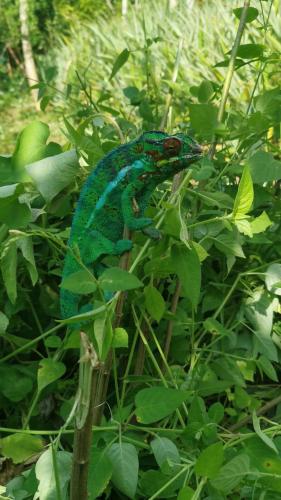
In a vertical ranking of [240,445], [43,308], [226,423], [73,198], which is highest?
[73,198]

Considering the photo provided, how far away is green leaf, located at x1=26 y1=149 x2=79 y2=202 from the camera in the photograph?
3.02ft

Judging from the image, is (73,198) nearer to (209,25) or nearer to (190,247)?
(190,247)

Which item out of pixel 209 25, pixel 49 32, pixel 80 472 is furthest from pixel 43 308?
pixel 49 32

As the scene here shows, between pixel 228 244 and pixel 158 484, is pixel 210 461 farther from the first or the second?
pixel 228 244

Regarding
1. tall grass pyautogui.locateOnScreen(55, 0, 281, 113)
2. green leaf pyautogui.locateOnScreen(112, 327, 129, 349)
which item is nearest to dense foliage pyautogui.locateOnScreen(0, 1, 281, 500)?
green leaf pyautogui.locateOnScreen(112, 327, 129, 349)

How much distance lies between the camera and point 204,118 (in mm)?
1030

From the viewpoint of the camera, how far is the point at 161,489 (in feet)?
2.37

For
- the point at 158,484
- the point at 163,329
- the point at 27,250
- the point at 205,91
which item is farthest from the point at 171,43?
the point at 158,484

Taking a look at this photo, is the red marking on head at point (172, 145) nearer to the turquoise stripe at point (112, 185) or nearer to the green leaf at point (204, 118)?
the turquoise stripe at point (112, 185)

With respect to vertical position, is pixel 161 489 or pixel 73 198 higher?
pixel 73 198

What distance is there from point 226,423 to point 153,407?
0.40 meters

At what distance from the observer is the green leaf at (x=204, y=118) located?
39.9 inches

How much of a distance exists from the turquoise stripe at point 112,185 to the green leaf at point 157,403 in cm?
23

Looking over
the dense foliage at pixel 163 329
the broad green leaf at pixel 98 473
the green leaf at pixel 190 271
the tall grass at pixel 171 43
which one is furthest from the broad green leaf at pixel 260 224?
the tall grass at pixel 171 43
